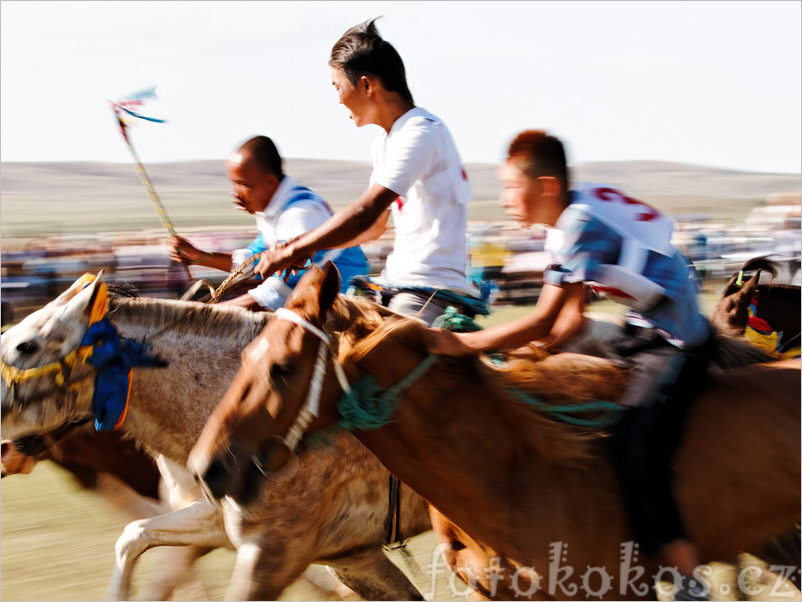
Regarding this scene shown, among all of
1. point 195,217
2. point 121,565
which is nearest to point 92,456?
point 121,565

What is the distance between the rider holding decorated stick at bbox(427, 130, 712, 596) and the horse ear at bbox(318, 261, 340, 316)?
40 cm

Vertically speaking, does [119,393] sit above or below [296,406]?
below

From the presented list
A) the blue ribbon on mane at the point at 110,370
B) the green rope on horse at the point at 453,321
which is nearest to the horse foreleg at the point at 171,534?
the blue ribbon on mane at the point at 110,370

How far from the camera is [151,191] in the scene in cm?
546

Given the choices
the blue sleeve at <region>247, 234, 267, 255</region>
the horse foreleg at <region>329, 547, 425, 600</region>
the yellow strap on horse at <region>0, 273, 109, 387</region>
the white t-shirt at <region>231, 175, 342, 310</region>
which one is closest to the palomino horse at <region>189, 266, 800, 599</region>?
the horse foreleg at <region>329, 547, 425, 600</region>

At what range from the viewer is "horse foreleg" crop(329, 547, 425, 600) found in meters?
4.83

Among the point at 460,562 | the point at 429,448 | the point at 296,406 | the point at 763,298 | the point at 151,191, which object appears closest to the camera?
the point at 296,406

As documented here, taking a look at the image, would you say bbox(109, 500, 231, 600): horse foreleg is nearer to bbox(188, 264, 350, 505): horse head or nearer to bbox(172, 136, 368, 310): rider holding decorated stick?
bbox(172, 136, 368, 310): rider holding decorated stick

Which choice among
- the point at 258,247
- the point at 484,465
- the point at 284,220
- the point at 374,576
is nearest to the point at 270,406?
the point at 484,465

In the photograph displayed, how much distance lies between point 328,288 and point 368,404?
0.43 m

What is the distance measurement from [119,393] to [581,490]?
7.81 feet

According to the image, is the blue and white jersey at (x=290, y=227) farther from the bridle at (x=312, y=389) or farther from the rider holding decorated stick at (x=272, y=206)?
the bridle at (x=312, y=389)

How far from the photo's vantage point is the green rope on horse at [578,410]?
3.65 m

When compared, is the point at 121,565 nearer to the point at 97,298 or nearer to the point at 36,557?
the point at 97,298
